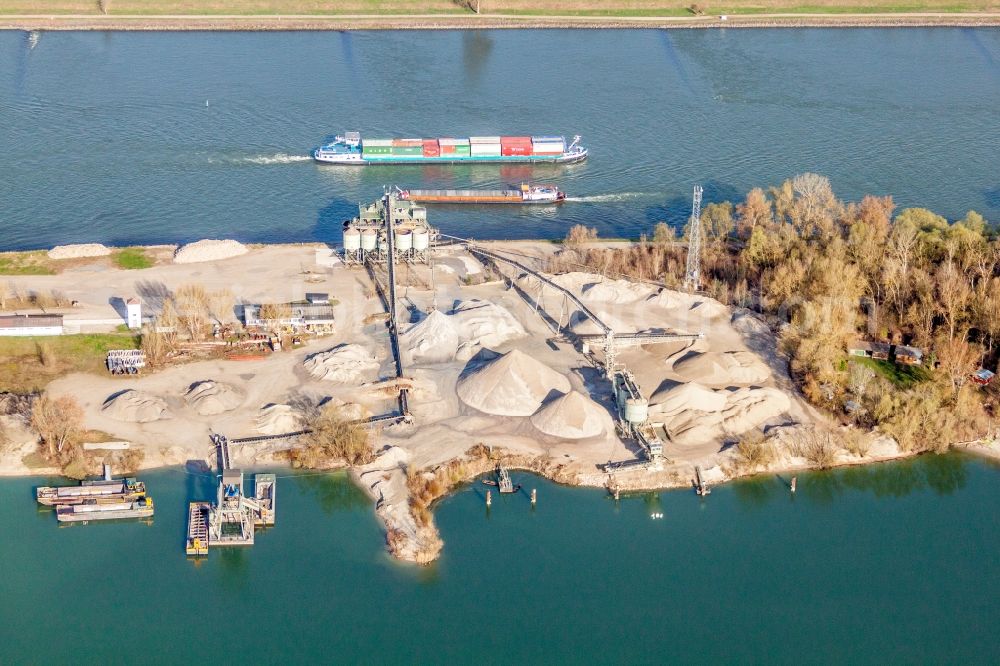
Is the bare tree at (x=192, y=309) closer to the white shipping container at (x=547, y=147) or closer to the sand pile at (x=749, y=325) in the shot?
the sand pile at (x=749, y=325)

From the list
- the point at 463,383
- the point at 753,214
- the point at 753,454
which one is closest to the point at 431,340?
the point at 463,383

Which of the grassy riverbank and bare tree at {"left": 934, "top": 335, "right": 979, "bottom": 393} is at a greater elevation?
the grassy riverbank

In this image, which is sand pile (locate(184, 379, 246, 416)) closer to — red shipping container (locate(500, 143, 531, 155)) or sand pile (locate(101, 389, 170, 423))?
sand pile (locate(101, 389, 170, 423))

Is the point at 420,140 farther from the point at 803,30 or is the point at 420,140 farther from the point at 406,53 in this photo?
the point at 803,30

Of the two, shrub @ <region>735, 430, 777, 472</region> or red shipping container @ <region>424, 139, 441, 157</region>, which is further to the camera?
red shipping container @ <region>424, 139, 441, 157</region>

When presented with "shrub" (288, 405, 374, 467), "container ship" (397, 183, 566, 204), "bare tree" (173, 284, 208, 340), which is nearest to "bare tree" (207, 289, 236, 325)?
"bare tree" (173, 284, 208, 340)

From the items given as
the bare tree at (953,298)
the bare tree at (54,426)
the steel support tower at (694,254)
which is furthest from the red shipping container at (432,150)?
the bare tree at (54,426)

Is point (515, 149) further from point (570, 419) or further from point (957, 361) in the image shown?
point (957, 361)
